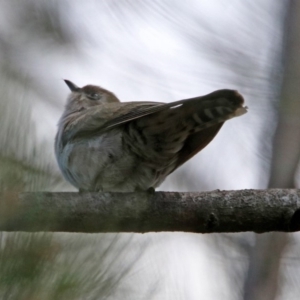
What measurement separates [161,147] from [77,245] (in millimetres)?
2469

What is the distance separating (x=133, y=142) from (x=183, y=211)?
4.00ft

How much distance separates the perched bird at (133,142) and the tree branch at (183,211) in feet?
2.59

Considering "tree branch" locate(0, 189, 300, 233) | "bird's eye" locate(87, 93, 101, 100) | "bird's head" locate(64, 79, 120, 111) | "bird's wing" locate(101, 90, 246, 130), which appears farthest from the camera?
"bird's eye" locate(87, 93, 101, 100)

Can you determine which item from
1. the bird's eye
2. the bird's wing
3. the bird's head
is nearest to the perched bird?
the bird's wing

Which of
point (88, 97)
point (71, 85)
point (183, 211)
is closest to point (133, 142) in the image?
point (183, 211)

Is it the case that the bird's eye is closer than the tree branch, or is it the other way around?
the tree branch

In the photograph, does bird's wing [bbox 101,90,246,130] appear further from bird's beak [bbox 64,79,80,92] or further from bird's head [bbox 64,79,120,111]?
bird's beak [bbox 64,79,80,92]

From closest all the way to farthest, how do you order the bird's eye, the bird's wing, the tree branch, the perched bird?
the tree branch
the bird's wing
the perched bird
the bird's eye

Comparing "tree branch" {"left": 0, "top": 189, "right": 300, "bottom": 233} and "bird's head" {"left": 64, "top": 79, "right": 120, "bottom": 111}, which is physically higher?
"bird's head" {"left": 64, "top": 79, "right": 120, "bottom": 111}

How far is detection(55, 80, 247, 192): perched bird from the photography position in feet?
12.5

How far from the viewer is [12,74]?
5.51ft

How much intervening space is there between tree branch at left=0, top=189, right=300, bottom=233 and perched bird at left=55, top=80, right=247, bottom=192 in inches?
31.1

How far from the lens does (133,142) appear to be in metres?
4.16

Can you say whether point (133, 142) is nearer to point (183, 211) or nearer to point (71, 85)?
point (183, 211)
